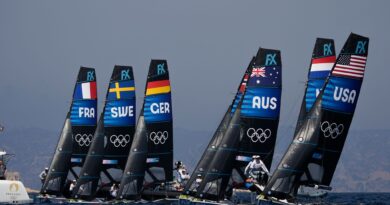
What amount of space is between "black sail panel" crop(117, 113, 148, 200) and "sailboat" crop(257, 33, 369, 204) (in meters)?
17.0

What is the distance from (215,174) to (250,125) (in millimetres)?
3897

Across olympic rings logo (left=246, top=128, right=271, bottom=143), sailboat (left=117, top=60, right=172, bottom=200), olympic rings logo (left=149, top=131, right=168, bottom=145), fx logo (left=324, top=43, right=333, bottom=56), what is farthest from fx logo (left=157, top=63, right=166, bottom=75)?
olympic rings logo (left=246, top=128, right=271, bottom=143)

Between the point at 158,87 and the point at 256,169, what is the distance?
647 inches

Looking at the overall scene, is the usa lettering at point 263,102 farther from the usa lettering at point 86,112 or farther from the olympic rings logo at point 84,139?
the usa lettering at point 86,112

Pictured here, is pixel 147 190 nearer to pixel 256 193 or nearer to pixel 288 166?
pixel 256 193

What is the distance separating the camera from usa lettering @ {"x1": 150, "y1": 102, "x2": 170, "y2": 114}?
76.6 meters

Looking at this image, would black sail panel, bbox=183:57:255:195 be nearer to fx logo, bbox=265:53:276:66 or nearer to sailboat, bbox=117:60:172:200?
fx logo, bbox=265:53:276:66

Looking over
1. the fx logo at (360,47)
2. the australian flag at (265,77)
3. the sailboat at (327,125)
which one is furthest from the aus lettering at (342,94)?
the australian flag at (265,77)

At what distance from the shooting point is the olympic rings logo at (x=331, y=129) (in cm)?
5875

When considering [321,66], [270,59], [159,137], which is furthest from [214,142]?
[321,66]

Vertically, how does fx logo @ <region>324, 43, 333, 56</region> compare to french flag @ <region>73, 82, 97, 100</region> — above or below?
above

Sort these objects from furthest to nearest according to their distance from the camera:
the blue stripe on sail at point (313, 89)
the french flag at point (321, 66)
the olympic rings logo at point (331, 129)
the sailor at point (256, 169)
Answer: the french flag at point (321, 66) < the blue stripe on sail at point (313, 89) < the sailor at point (256, 169) < the olympic rings logo at point (331, 129)

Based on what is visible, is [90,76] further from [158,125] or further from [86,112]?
[158,125]

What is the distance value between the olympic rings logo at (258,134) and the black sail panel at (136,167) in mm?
12660
